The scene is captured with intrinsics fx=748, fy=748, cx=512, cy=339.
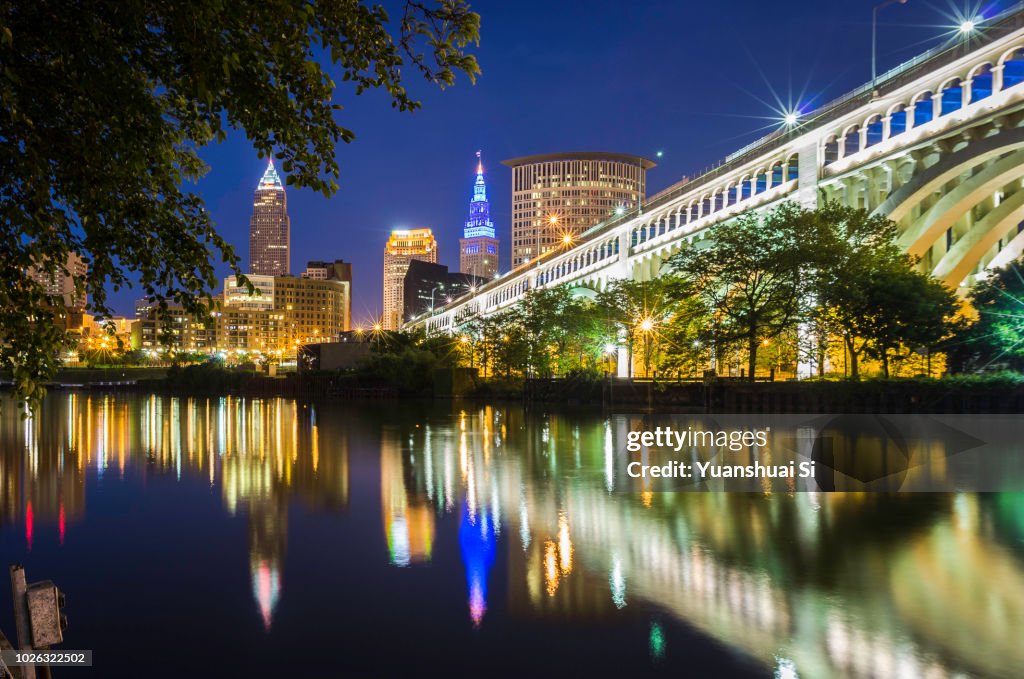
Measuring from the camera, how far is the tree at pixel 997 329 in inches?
1357

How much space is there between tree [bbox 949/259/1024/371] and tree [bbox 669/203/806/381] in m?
7.89

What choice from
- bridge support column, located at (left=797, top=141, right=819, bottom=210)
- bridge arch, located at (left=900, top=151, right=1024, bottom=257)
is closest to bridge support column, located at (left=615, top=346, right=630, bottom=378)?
bridge support column, located at (left=797, top=141, right=819, bottom=210)

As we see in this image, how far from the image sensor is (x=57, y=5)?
19.0 feet

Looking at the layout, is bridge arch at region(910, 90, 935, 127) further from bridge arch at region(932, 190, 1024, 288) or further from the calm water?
the calm water

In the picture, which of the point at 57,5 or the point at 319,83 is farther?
the point at 319,83

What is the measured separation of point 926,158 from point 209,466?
43595 millimetres

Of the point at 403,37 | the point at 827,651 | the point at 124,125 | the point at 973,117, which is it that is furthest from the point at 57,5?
the point at 973,117

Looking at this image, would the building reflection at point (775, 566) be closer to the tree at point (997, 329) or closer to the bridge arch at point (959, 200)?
the tree at point (997, 329)

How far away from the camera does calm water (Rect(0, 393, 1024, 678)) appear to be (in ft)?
22.5

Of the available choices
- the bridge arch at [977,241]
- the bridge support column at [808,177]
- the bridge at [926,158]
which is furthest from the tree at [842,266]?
the bridge arch at [977,241]

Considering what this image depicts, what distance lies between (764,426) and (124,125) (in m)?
28.3

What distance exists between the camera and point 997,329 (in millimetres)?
35156

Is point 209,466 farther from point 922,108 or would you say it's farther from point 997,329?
point 922,108

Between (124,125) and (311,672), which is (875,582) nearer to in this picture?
(311,672)
